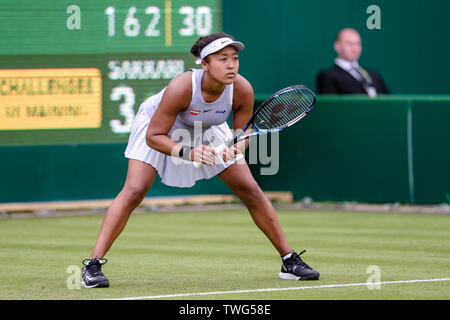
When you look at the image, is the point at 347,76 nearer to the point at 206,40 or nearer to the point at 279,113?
the point at 279,113

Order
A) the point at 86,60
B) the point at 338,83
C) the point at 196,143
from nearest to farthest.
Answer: the point at 196,143
the point at 86,60
the point at 338,83

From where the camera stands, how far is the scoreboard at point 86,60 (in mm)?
12633

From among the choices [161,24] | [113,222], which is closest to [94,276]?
[113,222]

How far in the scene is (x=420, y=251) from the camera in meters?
9.62

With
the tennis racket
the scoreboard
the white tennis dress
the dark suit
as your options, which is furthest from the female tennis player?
the dark suit

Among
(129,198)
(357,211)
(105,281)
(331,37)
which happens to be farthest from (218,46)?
(331,37)

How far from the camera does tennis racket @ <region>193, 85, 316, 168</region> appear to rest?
7691 mm

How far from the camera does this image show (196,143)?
7934 mm

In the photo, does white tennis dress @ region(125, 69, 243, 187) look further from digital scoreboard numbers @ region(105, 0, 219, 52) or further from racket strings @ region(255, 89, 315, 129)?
digital scoreboard numbers @ region(105, 0, 219, 52)

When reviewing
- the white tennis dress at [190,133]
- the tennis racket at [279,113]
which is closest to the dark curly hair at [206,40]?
the white tennis dress at [190,133]

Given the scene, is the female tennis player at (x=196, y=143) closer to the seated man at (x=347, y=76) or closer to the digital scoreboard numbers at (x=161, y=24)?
the digital scoreboard numbers at (x=161, y=24)

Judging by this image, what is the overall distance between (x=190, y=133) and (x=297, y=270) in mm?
1186
